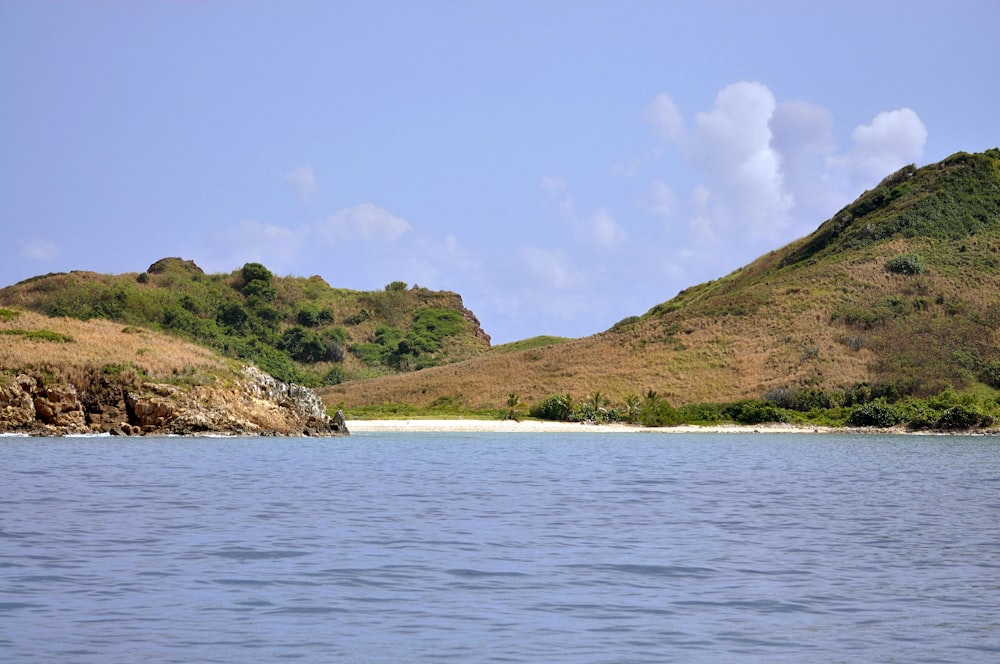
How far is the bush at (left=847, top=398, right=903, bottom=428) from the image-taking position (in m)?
68.9

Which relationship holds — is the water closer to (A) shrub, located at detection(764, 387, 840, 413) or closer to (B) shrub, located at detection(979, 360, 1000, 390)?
(A) shrub, located at detection(764, 387, 840, 413)

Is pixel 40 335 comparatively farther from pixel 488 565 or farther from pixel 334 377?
pixel 334 377

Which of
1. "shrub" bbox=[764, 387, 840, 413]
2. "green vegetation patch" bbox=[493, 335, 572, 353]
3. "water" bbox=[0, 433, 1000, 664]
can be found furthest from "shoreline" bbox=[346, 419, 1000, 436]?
"green vegetation patch" bbox=[493, 335, 572, 353]

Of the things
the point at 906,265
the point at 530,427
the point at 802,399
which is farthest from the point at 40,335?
the point at 906,265

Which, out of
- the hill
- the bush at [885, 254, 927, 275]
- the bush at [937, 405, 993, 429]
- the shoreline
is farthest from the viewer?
the bush at [885, 254, 927, 275]

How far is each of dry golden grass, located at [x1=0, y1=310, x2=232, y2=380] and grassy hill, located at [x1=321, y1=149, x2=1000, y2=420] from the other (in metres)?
28.4

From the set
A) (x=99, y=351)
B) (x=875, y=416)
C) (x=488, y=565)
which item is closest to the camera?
(x=488, y=565)

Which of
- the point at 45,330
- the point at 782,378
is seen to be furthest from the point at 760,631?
the point at 782,378

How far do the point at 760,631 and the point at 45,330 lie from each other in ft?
164

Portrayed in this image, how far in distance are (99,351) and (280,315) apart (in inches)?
3117

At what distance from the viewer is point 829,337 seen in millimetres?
90625

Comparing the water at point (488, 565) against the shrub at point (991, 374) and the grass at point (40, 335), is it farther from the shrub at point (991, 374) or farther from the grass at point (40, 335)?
the shrub at point (991, 374)

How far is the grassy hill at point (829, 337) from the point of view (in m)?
82.9

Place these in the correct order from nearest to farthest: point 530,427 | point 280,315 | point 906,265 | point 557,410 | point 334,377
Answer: point 530,427
point 557,410
point 906,265
point 334,377
point 280,315
